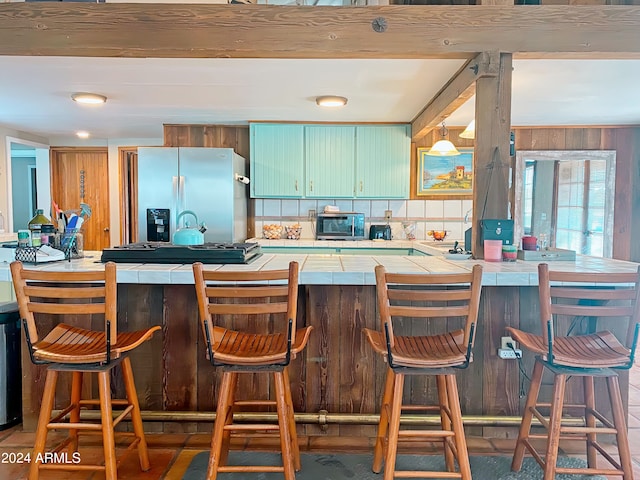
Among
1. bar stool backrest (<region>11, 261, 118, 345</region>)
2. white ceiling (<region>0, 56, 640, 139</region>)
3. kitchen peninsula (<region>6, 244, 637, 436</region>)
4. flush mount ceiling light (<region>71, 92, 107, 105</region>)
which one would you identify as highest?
white ceiling (<region>0, 56, 640, 139</region>)

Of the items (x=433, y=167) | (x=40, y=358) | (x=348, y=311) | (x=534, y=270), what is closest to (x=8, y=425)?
(x=40, y=358)

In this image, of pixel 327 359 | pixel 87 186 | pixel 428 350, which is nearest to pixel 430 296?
Answer: pixel 428 350

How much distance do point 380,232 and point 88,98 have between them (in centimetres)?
300

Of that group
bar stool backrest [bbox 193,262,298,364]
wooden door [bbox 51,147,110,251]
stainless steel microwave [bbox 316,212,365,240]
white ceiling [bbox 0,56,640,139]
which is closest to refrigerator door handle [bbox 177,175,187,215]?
white ceiling [bbox 0,56,640,139]

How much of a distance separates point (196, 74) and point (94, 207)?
3882mm

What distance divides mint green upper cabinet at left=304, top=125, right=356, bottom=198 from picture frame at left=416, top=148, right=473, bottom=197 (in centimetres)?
82

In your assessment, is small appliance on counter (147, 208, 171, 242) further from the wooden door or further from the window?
the window

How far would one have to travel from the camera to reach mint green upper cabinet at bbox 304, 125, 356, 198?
4688mm

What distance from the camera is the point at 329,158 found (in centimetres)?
471

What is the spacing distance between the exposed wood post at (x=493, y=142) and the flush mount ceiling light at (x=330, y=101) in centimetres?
143

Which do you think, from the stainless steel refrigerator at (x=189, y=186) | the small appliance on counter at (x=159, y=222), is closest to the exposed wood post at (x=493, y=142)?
the stainless steel refrigerator at (x=189, y=186)

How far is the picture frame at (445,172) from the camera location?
4.93 meters

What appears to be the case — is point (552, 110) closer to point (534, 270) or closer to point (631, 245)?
point (631, 245)

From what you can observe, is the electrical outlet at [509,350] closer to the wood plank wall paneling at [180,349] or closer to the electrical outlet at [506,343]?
the electrical outlet at [506,343]
